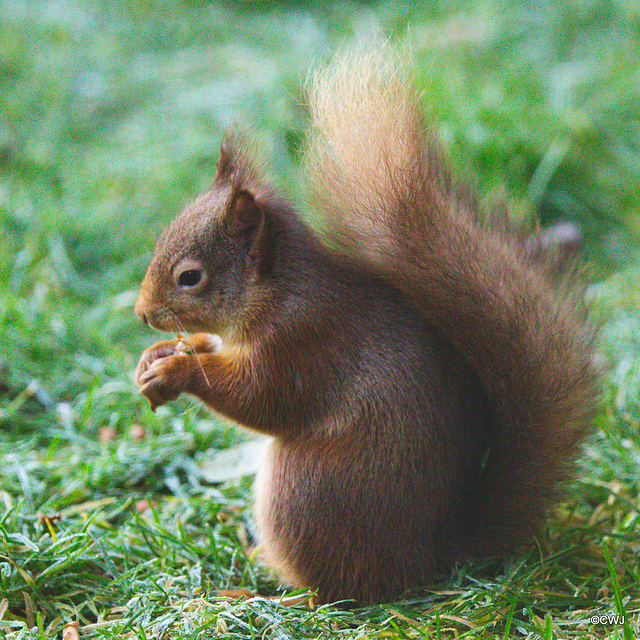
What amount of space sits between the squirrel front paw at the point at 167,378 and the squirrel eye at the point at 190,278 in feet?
0.65

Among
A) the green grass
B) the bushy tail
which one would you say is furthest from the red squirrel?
the green grass

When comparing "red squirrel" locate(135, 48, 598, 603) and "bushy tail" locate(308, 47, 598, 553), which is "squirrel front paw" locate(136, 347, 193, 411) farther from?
"bushy tail" locate(308, 47, 598, 553)

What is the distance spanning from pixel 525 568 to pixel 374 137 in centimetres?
117

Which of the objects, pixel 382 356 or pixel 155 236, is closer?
pixel 382 356

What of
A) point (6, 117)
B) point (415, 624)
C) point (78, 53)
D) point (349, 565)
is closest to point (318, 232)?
point (349, 565)

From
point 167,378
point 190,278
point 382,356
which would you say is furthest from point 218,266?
point 382,356

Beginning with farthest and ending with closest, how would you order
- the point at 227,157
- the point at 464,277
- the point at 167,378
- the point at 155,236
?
the point at 155,236 < the point at 227,157 < the point at 167,378 < the point at 464,277

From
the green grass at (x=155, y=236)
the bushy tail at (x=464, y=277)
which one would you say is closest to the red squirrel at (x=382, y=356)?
the bushy tail at (x=464, y=277)

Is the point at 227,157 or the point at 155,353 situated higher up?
the point at 227,157

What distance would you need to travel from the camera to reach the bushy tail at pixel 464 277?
176cm

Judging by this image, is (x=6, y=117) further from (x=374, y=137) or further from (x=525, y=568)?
(x=525, y=568)

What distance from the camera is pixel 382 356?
1865 millimetres

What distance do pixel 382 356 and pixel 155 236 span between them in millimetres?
1353

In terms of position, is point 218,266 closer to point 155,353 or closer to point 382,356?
point 155,353
